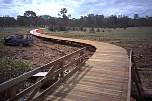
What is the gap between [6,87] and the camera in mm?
4879

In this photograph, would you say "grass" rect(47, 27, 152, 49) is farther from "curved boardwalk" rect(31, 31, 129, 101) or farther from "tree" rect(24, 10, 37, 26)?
"tree" rect(24, 10, 37, 26)

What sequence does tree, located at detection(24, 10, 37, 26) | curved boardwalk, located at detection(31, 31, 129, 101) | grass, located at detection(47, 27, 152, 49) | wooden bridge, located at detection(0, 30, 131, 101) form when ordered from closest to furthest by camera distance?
1. wooden bridge, located at detection(0, 30, 131, 101)
2. curved boardwalk, located at detection(31, 31, 129, 101)
3. grass, located at detection(47, 27, 152, 49)
4. tree, located at detection(24, 10, 37, 26)

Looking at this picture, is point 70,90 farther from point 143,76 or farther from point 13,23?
point 13,23

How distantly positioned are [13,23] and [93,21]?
53177mm

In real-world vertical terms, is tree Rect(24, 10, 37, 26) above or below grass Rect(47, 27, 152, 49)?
above

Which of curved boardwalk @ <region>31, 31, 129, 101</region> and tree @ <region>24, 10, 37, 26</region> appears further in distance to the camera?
tree @ <region>24, 10, 37, 26</region>

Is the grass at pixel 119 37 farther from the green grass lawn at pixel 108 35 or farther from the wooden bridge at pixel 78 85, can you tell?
the wooden bridge at pixel 78 85

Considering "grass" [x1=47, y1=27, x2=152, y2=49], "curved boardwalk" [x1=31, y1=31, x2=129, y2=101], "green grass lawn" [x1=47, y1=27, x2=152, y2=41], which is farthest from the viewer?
"green grass lawn" [x1=47, y1=27, x2=152, y2=41]

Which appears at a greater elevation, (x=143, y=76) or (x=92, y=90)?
(x=92, y=90)

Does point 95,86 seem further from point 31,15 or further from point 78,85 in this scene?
point 31,15

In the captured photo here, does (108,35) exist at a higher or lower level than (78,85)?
higher

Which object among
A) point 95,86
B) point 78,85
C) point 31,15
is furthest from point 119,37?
point 31,15

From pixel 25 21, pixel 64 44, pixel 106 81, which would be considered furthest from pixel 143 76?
pixel 25 21

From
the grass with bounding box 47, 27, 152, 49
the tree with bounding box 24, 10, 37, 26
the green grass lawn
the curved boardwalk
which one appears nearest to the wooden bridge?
the curved boardwalk
